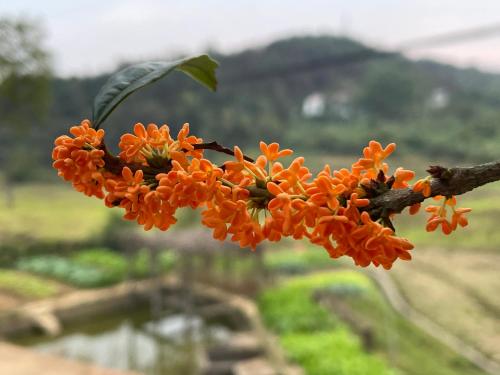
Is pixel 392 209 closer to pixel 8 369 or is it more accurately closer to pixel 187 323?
pixel 8 369

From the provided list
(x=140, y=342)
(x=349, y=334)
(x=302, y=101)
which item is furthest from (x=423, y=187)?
(x=302, y=101)

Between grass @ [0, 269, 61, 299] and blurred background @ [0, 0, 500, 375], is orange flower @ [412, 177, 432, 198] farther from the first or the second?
grass @ [0, 269, 61, 299]

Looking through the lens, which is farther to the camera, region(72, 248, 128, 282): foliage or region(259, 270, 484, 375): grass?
region(72, 248, 128, 282): foliage

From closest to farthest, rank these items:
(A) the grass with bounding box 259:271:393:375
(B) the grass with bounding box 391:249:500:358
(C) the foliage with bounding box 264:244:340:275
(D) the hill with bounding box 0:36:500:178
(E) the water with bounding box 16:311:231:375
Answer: (B) the grass with bounding box 391:249:500:358, (A) the grass with bounding box 259:271:393:375, (E) the water with bounding box 16:311:231:375, (D) the hill with bounding box 0:36:500:178, (C) the foliage with bounding box 264:244:340:275

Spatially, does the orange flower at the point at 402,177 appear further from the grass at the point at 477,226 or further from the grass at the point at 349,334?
the grass at the point at 349,334

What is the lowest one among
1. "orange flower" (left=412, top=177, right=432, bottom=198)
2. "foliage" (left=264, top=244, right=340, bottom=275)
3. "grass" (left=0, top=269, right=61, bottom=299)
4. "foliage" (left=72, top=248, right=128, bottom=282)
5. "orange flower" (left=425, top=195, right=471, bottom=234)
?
"foliage" (left=72, top=248, right=128, bottom=282)

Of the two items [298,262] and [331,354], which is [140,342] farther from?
[331,354]

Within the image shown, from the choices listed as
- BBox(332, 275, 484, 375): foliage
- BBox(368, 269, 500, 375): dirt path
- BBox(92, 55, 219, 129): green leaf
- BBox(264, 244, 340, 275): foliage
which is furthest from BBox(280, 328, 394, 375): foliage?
BBox(92, 55, 219, 129): green leaf

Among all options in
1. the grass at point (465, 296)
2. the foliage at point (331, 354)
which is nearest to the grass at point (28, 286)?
the foliage at point (331, 354)
